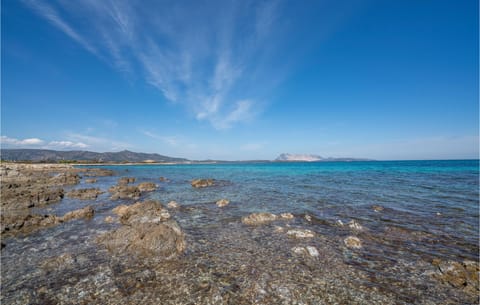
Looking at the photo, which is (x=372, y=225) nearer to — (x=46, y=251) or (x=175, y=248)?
(x=175, y=248)

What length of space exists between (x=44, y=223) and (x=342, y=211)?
20187mm

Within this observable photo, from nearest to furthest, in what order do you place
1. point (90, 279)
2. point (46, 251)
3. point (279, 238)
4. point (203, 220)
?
point (90, 279) < point (46, 251) < point (279, 238) < point (203, 220)

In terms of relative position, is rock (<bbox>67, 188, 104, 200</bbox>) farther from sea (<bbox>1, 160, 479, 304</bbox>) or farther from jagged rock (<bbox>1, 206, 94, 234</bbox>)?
Result: jagged rock (<bbox>1, 206, 94, 234</bbox>)

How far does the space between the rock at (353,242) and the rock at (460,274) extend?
2603 millimetres

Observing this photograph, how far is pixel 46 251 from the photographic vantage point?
27.9ft

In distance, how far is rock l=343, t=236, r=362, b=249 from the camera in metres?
9.34

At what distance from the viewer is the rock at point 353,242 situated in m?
9.34

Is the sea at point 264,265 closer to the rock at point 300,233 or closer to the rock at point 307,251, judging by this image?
the rock at point 307,251

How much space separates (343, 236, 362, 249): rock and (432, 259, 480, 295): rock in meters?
2.60

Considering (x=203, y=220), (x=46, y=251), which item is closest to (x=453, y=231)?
(x=203, y=220)

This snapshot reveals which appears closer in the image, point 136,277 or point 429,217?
point 136,277

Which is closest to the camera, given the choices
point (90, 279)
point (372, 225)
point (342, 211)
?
point (90, 279)

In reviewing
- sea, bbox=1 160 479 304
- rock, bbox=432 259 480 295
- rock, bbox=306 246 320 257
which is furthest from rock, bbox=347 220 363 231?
rock, bbox=306 246 320 257

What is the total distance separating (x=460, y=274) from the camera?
22.7 ft
